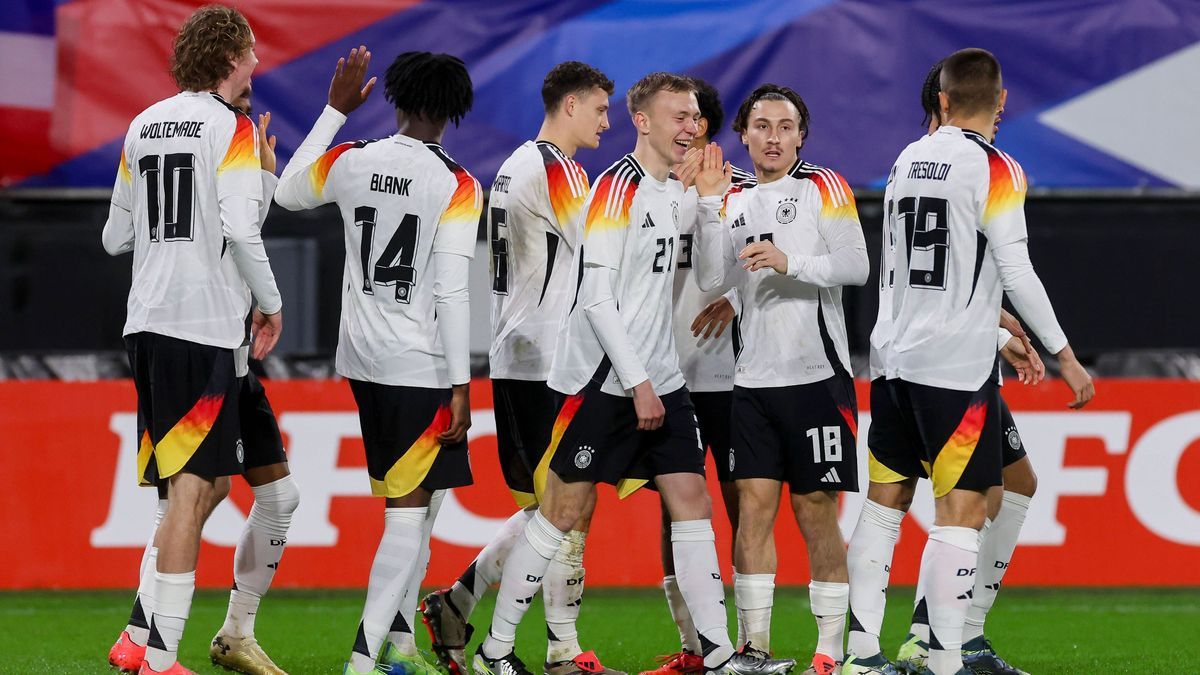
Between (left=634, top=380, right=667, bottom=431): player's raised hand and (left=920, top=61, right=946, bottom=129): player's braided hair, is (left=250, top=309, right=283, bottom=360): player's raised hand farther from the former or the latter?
(left=920, top=61, right=946, bottom=129): player's braided hair

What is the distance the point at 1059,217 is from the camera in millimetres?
9289

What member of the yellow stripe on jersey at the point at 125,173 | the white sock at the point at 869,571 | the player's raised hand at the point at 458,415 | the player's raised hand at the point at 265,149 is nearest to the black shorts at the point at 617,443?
the player's raised hand at the point at 458,415

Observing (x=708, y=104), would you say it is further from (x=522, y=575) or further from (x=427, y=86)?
(x=522, y=575)

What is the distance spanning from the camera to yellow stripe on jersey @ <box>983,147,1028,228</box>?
4980 mm

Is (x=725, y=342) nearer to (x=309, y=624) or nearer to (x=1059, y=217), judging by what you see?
(x=309, y=624)

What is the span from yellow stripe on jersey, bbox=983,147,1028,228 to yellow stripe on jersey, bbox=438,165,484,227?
1.76m

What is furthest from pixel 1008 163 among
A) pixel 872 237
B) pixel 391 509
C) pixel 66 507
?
pixel 66 507

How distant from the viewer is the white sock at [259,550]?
574 centimetres

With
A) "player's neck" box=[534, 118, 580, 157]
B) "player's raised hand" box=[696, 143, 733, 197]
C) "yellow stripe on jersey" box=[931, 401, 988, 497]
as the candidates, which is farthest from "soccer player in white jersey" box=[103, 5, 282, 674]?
"yellow stripe on jersey" box=[931, 401, 988, 497]

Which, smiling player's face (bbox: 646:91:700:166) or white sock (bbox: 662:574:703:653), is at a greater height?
smiling player's face (bbox: 646:91:700:166)

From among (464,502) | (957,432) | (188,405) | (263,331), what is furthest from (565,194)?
(464,502)

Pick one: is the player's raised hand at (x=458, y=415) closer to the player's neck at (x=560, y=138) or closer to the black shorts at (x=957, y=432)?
the player's neck at (x=560, y=138)

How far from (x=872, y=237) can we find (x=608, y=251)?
4363mm

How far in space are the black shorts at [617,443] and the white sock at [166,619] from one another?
4.38ft
